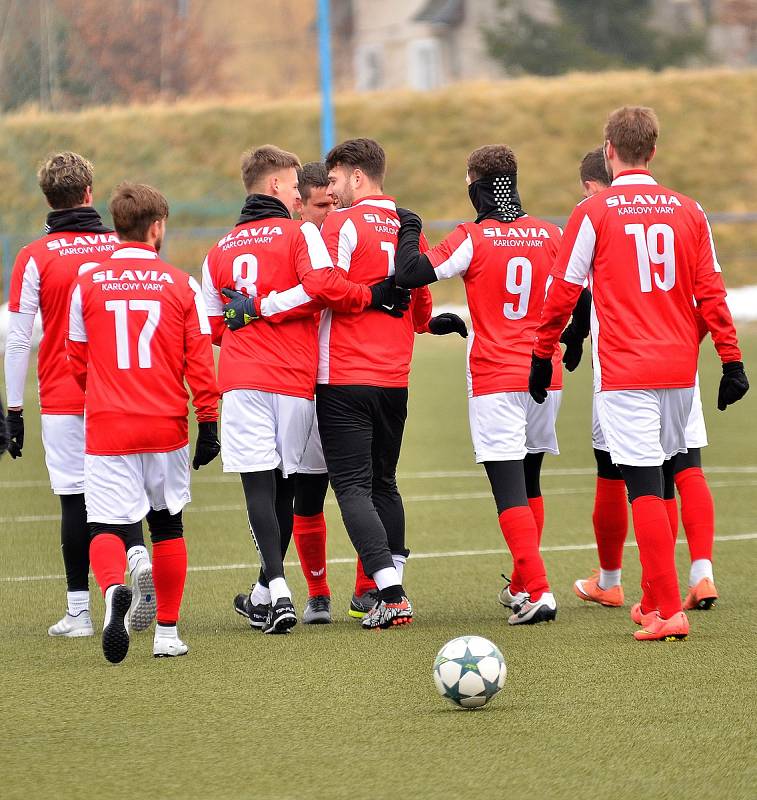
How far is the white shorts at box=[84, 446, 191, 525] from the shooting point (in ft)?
20.5

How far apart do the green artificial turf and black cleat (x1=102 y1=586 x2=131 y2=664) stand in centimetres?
13

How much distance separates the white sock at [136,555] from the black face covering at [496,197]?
7.38 feet

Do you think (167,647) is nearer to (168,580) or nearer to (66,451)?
(168,580)

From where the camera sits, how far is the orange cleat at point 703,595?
696 cm

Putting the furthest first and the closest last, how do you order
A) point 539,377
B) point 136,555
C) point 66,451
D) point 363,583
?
point 363,583, point 66,451, point 539,377, point 136,555

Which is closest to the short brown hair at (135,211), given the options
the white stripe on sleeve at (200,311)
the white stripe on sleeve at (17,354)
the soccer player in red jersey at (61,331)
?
the white stripe on sleeve at (200,311)

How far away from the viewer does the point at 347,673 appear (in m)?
5.86

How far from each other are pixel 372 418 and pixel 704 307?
5.39 ft

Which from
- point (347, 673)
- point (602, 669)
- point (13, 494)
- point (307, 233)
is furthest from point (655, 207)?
point (13, 494)

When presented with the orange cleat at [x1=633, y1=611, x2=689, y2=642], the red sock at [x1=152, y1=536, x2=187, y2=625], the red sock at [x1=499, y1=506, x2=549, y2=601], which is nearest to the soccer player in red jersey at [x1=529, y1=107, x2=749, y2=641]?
the orange cleat at [x1=633, y1=611, x2=689, y2=642]

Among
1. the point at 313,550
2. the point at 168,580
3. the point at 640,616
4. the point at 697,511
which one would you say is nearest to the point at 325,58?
the point at 313,550

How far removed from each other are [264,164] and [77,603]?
7.40ft

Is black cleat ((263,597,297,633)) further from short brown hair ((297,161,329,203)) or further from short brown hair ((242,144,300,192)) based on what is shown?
short brown hair ((297,161,329,203))

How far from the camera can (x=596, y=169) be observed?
736 cm
